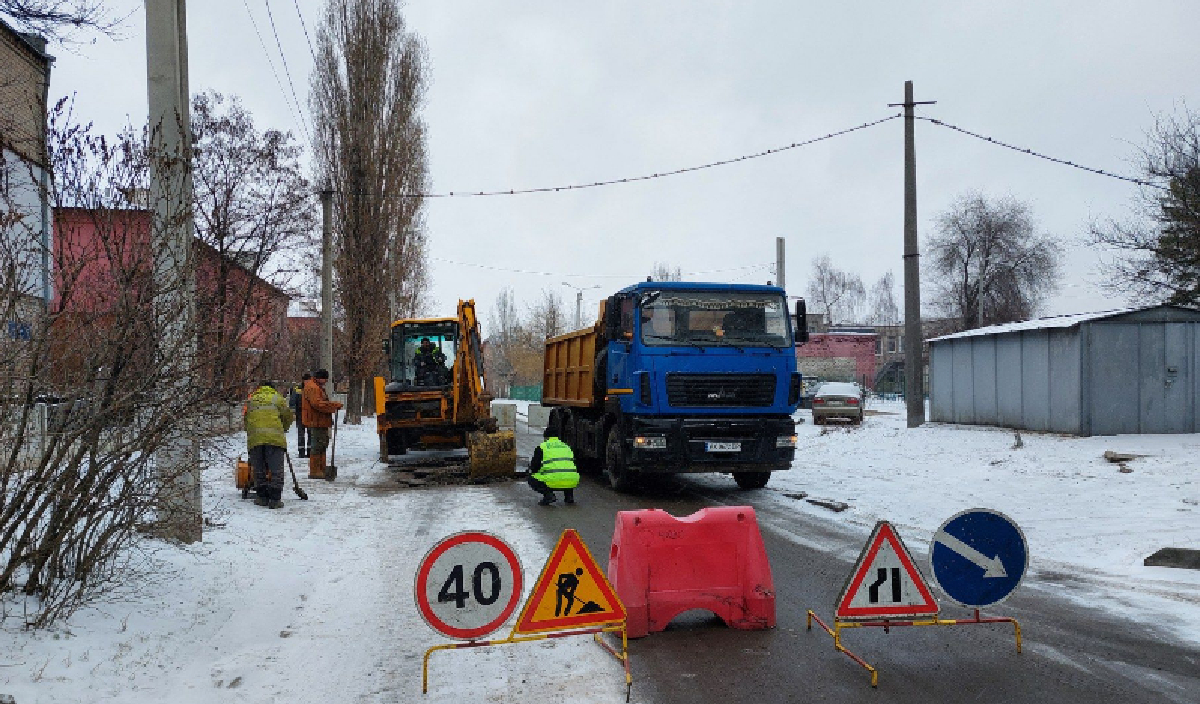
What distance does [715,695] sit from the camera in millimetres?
→ 4867

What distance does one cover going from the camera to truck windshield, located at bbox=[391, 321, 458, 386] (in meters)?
19.4

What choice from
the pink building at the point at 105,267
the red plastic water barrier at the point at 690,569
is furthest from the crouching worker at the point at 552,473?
the pink building at the point at 105,267

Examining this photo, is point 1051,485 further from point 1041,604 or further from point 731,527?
point 731,527

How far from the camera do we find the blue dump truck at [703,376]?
12.4 m

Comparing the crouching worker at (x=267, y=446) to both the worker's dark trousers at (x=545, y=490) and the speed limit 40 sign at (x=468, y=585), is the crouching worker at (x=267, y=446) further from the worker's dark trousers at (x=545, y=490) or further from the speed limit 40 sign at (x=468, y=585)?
the speed limit 40 sign at (x=468, y=585)

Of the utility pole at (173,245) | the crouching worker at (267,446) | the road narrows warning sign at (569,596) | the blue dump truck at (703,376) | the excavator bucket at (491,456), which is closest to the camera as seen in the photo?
the road narrows warning sign at (569,596)

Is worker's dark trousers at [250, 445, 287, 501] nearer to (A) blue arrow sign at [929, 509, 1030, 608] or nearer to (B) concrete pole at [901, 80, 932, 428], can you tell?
(A) blue arrow sign at [929, 509, 1030, 608]

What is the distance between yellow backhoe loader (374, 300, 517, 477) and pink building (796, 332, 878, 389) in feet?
146

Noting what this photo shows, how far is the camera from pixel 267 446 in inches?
446

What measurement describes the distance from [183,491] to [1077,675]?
6.11m

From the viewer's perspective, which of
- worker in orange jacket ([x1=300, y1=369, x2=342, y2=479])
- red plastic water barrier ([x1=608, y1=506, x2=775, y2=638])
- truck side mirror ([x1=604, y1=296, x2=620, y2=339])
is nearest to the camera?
red plastic water barrier ([x1=608, y1=506, x2=775, y2=638])

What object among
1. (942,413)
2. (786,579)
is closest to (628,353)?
(786,579)

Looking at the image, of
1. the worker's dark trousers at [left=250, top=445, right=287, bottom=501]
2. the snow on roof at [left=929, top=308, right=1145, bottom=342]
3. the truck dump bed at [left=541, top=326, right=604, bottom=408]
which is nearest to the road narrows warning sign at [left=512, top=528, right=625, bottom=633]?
the worker's dark trousers at [left=250, top=445, right=287, bottom=501]

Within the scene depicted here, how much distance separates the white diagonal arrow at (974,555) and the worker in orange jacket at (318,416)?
10.9 meters
